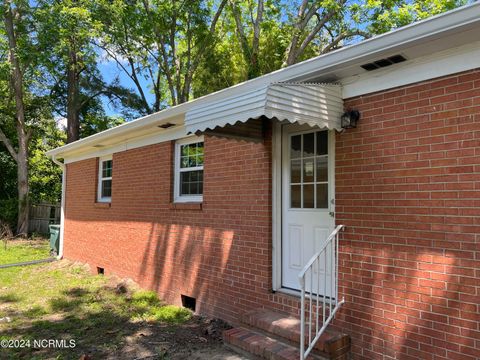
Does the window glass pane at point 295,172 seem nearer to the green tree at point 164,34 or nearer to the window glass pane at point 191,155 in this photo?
the window glass pane at point 191,155

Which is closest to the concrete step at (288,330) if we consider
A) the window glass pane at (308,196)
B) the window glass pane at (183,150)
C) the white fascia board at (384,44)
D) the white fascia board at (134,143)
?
the window glass pane at (308,196)

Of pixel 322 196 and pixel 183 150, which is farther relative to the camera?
pixel 183 150

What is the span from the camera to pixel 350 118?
13.0ft

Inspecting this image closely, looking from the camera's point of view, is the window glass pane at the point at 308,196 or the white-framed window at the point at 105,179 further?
the white-framed window at the point at 105,179

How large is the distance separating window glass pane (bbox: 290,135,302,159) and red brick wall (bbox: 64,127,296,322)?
1.04 feet

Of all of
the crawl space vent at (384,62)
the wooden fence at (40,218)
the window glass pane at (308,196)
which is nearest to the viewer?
the crawl space vent at (384,62)

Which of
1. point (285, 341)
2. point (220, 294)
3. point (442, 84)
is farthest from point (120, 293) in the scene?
point (442, 84)

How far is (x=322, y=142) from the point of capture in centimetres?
448

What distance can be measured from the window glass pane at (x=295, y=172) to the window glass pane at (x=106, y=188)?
589cm

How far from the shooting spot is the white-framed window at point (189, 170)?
6.50m

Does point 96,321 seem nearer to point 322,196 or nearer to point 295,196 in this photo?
point 295,196

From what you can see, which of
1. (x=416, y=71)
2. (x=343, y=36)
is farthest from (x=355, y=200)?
(x=343, y=36)

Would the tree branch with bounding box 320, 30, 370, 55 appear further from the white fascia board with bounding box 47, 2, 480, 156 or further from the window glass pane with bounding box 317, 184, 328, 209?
the window glass pane with bounding box 317, 184, 328, 209

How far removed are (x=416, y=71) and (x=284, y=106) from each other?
1262mm
